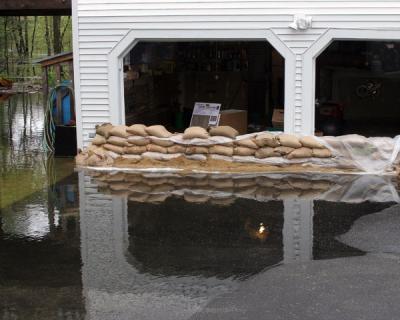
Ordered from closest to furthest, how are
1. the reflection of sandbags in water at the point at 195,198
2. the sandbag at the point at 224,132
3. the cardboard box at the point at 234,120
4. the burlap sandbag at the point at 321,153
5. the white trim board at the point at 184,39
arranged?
1. the reflection of sandbags in water at the point at 195,198
2. the burlap sandbag at the point at 321,153
3. the sandbag at the point at 224,132
4. the white trim board at the point at 184,39
5. the cardboard box at the point at 234,120

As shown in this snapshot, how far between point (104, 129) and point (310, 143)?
13.0 feet

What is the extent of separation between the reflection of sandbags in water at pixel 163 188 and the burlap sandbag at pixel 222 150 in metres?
1.56

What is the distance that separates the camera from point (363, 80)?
58.2 feet

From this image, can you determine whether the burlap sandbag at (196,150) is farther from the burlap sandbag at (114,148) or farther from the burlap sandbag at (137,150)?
the burlap sandbag at (114,148)

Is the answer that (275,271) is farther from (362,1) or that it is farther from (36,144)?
(36,144)

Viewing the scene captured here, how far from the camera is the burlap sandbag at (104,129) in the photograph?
1248cm

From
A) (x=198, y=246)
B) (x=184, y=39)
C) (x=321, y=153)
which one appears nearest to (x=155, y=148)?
(x=184, y=39)

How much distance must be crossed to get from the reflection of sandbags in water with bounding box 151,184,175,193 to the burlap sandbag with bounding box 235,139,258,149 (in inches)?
71.7

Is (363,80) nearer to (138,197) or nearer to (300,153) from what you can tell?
(300,153)

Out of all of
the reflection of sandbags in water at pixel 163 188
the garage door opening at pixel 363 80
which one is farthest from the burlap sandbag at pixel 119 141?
the garage door opening at pixel 363 80

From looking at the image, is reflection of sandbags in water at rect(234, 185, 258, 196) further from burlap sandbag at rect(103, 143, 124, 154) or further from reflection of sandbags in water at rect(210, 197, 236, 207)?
burlap sandbag at rect(103, 143, 124, 154)

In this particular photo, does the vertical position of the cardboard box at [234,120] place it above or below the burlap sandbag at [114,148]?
above

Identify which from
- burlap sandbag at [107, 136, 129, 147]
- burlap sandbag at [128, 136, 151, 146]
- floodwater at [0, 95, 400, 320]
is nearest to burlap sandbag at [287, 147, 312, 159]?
floodwater at [0, 95, 400, 320]

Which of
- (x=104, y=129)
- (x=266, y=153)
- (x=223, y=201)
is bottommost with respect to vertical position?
(x=223, y=201)
